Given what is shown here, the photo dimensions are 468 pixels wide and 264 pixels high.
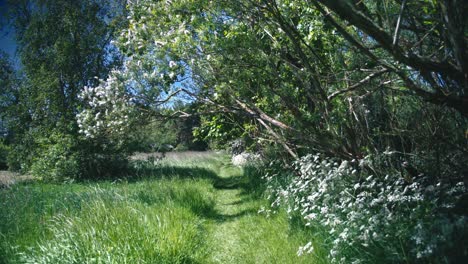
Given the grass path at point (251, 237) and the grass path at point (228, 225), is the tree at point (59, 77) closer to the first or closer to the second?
the grass path at point (228, 225)

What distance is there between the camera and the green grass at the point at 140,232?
4.02m

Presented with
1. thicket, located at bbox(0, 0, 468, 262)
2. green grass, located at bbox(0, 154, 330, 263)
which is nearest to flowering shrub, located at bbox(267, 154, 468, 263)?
thicket, located at bbox(0, 0, 468, 262)

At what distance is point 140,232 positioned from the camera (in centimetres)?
454

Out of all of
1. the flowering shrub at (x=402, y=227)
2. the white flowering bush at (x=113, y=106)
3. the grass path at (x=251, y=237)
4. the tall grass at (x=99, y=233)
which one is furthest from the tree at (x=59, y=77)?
the flowering shrub at (x=402, y=227)

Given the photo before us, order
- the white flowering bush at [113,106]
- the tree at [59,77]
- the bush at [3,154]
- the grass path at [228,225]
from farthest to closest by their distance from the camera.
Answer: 1. the bush at [3,154]
2. the tree at [59,77]
3. the white flowering bush at [113,106]
4. the grass path at [228,225]

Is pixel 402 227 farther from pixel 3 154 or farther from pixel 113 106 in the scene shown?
pixel 3 154

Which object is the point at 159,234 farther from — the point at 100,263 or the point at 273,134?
the point at 273,134

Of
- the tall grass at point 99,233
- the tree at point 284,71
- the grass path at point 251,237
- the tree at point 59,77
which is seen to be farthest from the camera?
the tree at point 59,77

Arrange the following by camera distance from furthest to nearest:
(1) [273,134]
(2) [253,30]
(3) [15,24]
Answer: (3) [15,24] → (1) [273,134] → (2) [253,30]

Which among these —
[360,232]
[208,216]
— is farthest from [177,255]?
[208,216]

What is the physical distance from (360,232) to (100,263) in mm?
2651

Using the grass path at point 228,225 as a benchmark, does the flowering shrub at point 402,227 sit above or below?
above

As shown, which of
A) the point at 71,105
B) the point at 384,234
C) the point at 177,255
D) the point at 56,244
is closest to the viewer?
the point at 384,234

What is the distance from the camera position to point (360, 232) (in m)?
3.56
